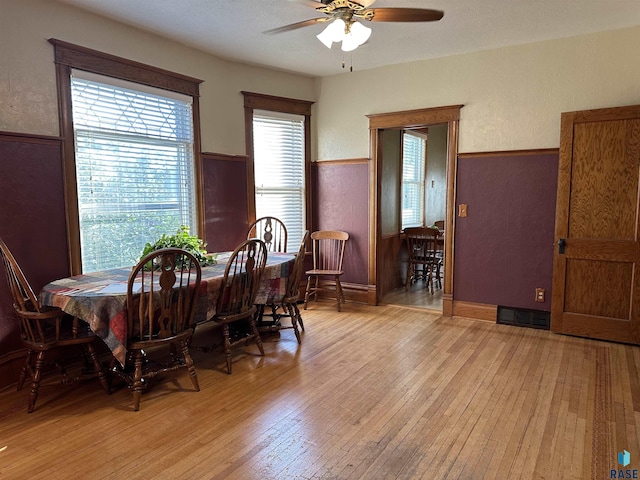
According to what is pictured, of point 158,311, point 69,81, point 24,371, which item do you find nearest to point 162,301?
point 158,311

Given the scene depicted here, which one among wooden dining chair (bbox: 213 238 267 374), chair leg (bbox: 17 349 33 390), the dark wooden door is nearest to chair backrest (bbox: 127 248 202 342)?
wooden dining chair (bbox: 213 238 267 374)

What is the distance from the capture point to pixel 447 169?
4.54 m

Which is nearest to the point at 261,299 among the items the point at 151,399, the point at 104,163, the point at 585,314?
the point at 151,399

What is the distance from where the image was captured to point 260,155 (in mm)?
4898

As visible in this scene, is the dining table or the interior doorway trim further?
the interior doorway trim

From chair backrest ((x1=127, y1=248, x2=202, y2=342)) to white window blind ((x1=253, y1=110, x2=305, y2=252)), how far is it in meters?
2.24

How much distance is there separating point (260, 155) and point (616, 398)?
394cm

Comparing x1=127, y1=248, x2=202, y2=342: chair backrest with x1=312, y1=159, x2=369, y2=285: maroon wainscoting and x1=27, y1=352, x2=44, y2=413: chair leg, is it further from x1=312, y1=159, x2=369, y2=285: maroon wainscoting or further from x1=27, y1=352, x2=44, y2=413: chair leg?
x1=312, y1=159, x2=369, y2=285: maroon wainscoting

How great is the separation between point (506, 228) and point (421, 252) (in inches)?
79.2

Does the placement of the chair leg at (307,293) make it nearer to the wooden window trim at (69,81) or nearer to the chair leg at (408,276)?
the chair leg at (408,276)

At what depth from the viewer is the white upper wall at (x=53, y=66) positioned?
2895 mm

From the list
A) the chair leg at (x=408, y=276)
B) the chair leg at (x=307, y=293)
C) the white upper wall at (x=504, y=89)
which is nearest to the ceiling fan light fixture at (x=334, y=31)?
the white upper wall at (x=504, y=89)

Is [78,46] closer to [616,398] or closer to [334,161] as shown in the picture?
[334,161]

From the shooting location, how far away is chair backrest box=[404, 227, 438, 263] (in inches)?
221
